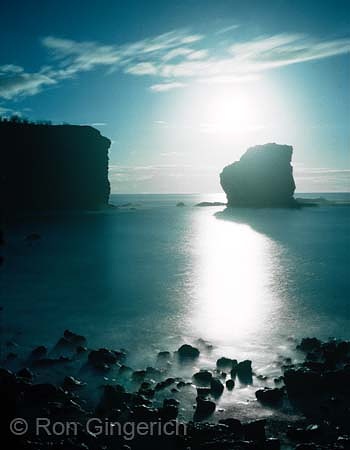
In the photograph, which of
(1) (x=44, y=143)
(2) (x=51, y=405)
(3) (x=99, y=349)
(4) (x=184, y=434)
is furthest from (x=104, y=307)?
(1) (x=44, y=143)

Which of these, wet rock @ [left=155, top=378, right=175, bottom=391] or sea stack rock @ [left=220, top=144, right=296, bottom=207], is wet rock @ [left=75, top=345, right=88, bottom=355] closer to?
wet rock @ [left=155, top=378, right=175, bottom=391]

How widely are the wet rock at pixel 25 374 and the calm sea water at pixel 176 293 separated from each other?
355cm

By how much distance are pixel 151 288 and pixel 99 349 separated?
13.9m

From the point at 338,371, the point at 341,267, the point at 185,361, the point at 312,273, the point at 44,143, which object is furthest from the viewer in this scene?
the point at 44,143

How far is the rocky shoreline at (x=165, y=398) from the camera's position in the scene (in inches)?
418

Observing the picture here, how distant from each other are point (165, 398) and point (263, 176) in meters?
136

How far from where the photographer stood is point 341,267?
3878cm

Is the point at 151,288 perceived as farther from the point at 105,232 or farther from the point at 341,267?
the point at 105,232

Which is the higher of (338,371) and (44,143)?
(44,143)

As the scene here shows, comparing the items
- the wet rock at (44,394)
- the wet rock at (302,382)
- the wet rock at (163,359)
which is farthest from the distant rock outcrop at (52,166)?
the wet rock at (302,382)

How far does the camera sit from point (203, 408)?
40.7 feet

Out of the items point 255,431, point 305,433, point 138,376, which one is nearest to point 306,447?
point 305,433

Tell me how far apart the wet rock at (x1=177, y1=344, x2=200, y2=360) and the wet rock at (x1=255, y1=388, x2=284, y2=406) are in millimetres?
4320

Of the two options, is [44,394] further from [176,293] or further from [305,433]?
[176,293]
